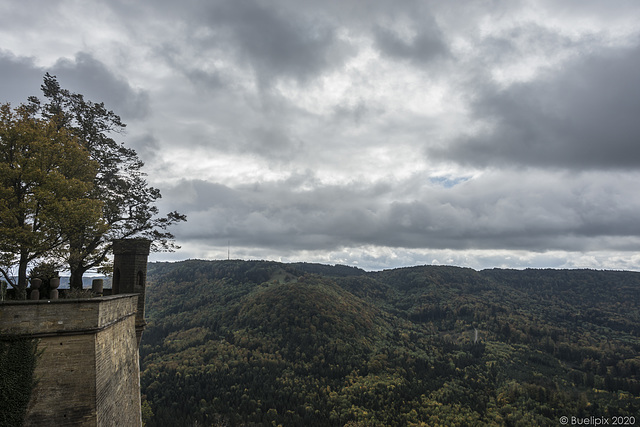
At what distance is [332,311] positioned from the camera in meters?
182

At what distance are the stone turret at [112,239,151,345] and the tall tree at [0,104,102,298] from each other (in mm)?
3711

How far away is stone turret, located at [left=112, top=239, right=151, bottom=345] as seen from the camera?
20.4 metres

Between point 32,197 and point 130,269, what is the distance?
6745 millimetres

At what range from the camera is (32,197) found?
15.8m

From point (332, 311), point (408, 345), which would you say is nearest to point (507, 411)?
point (408, 345)

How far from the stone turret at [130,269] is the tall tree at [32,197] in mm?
3711

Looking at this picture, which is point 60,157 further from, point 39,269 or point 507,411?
point 507,411

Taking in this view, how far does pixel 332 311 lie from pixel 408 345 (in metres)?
45.4

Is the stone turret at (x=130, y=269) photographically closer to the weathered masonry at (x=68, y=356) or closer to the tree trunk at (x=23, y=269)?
the tree trunk at (x=23, y=269)

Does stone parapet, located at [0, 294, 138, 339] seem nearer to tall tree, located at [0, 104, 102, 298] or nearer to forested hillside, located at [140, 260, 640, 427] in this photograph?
tall tree, located at [0, 104, 102, 298]

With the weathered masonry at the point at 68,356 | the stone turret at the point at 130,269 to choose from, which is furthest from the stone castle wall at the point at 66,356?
the stone turret at the point at 130,269

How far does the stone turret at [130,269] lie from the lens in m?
20.4

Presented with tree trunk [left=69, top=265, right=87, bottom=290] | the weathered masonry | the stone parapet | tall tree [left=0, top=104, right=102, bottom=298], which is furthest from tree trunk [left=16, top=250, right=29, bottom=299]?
the weathered masonry

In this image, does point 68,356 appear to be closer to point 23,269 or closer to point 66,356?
point 66,356
